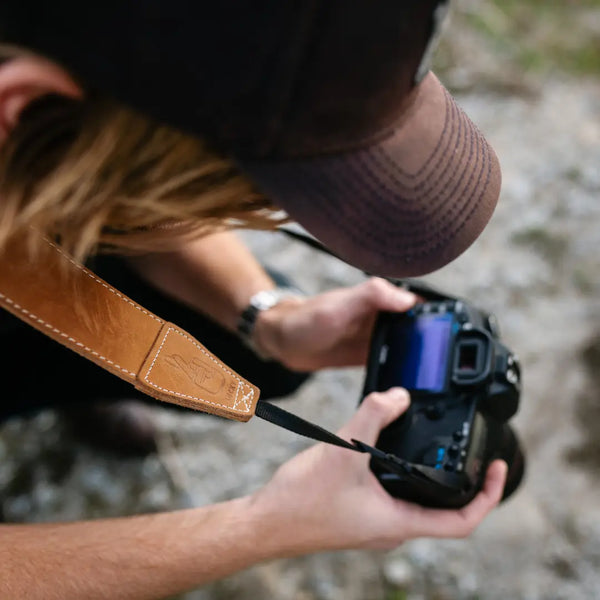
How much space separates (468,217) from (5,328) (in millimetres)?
618

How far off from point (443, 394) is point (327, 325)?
0.21 m

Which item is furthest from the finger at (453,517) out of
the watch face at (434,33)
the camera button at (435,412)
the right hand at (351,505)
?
the watch face at (434,33)

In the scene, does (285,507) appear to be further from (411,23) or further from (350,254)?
(411,23)

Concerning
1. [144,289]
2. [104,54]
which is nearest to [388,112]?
[104,54]

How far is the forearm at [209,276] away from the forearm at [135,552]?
0.32 m

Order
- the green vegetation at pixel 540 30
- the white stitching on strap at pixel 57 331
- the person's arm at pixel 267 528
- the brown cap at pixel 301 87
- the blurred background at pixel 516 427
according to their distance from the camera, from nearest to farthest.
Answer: the brown cap at pixel 301 87
the white stitching on strap at pixel 57 331
the person's arm at pixel 267 528
the blurred background at pixel 516 427
the green vegetation at pixel 540 30

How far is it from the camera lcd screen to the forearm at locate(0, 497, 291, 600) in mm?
230

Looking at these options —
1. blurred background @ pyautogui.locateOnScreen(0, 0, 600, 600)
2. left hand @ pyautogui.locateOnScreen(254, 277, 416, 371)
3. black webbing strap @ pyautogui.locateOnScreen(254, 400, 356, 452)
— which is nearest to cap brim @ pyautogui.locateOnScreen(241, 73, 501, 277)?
black webbing strap @ pyautogui.locateOnScreen(254, 400, 356, 452)

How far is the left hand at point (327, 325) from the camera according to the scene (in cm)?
91

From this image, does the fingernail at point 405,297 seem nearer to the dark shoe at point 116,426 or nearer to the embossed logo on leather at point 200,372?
the embossed logo on leather at point 200,372

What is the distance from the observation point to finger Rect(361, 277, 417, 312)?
2.92 feet

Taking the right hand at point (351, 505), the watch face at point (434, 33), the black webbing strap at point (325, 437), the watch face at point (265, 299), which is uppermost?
the watch face at point (434, 33)

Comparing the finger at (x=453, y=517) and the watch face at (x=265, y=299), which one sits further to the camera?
the watch face at (x=265, y=299)

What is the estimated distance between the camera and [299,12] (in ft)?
1.50
